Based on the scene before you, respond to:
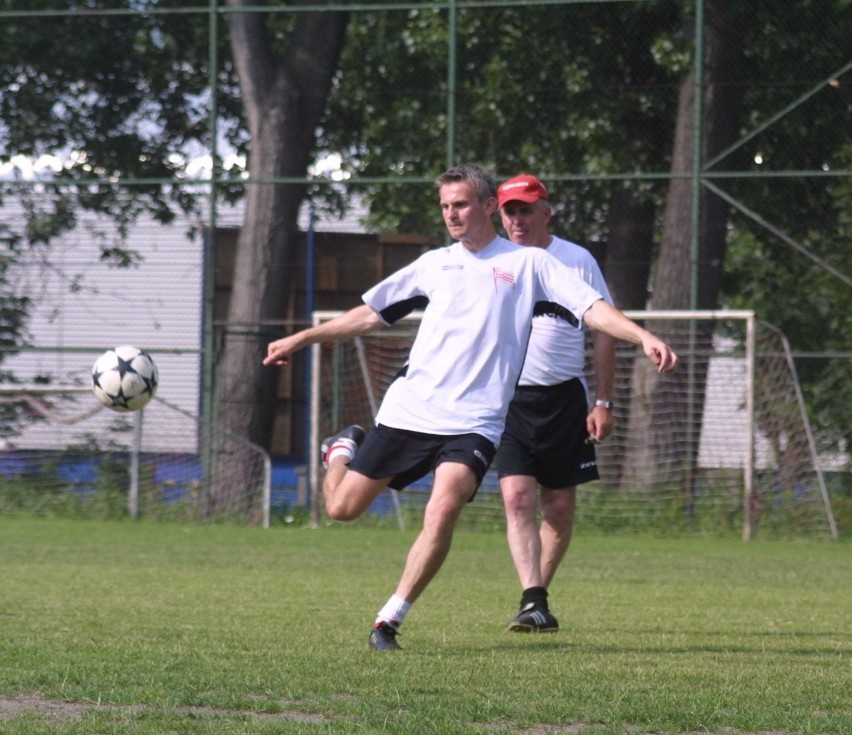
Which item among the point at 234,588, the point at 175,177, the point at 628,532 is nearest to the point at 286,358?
the point at 234,588

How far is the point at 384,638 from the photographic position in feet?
20.4

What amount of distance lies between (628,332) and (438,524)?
1.07 metres

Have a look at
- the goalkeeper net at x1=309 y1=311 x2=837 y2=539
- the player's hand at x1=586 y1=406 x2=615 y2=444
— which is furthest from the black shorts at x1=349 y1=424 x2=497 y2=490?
the goalkeeper net at x1=309 y1=311 x2=837 y2=539

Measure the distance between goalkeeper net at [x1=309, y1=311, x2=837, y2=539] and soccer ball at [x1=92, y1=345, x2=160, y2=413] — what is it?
4.97 metres

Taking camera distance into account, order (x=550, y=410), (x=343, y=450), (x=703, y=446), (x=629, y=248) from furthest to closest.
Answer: (x=629, y=248), (x=703, y=446), (x=550, y=410), (x=343, y=450)

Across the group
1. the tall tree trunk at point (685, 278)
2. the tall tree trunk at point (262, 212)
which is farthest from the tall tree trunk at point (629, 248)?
the tall tree trunk at point (262, 212)

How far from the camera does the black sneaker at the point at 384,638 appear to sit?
617 centimetres

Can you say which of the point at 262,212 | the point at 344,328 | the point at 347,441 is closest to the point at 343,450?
the point at 347,441

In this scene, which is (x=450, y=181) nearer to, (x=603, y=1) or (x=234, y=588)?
(x=234, y=588)

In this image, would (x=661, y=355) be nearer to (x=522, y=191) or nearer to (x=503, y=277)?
(x=503, y=277)

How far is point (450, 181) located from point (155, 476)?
34.2ft

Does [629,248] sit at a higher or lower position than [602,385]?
higher

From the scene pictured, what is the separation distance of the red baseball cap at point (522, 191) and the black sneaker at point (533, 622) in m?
1.92

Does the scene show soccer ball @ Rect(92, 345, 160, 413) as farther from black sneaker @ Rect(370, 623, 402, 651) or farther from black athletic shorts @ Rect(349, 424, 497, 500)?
black sneaker @ Rect(370, 623, 402, 651)
